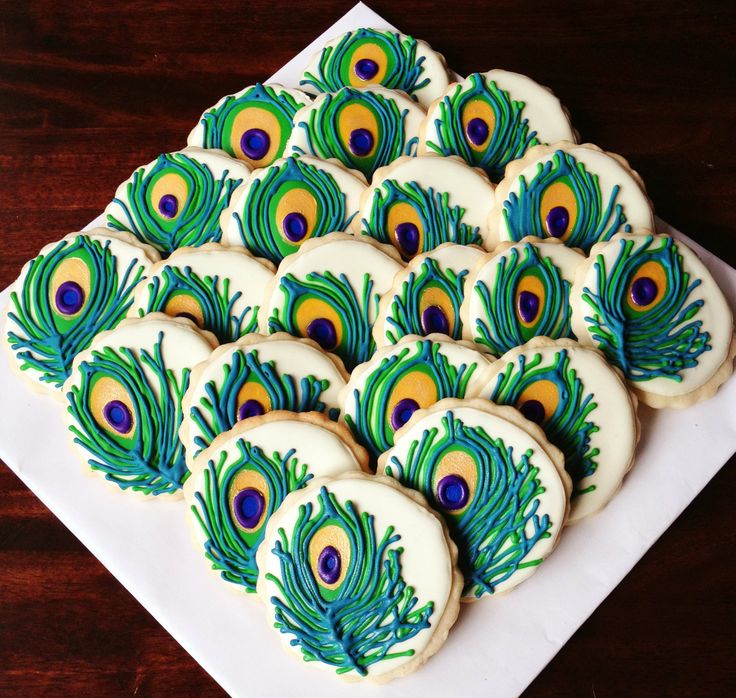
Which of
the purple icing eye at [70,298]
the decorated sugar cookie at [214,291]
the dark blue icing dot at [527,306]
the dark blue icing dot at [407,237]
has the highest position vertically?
the dark blue icing dot at [527,306]

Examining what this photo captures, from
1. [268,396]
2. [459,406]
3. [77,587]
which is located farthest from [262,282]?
[77,587]

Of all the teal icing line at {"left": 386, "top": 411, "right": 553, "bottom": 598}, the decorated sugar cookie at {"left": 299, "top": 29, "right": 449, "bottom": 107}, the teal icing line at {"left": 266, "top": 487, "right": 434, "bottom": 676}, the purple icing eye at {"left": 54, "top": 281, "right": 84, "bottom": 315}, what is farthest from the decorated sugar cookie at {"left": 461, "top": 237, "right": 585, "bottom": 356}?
the purple icing eye at {"left": 54, "top": 281, "right": 84, "bottom": 315}

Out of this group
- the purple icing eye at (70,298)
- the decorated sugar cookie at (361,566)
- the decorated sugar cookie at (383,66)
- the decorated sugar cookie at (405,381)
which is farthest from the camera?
the decorated sugar cookie at (383,66)

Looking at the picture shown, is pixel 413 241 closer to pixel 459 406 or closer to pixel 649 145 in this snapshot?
pixel 459 406

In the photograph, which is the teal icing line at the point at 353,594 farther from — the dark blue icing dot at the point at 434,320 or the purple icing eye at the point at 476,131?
the purple icing eye at the point at 476,131

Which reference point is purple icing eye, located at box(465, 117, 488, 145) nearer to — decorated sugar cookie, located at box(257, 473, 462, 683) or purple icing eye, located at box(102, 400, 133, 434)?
decorated sugar cookie, located at box(257, 473, 462, 683)

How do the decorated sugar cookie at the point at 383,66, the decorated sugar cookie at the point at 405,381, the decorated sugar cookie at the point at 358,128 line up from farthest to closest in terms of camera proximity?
the decorated sugar cookie at the point at 383,66, the decorated sugar cookie at the point at 358,128, the decorated sugar cookie at the point at 405,381

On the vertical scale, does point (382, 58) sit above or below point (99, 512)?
above

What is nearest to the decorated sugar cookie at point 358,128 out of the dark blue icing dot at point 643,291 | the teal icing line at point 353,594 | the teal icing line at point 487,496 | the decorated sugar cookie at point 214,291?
the decorated sugar cookie at point 214,291
